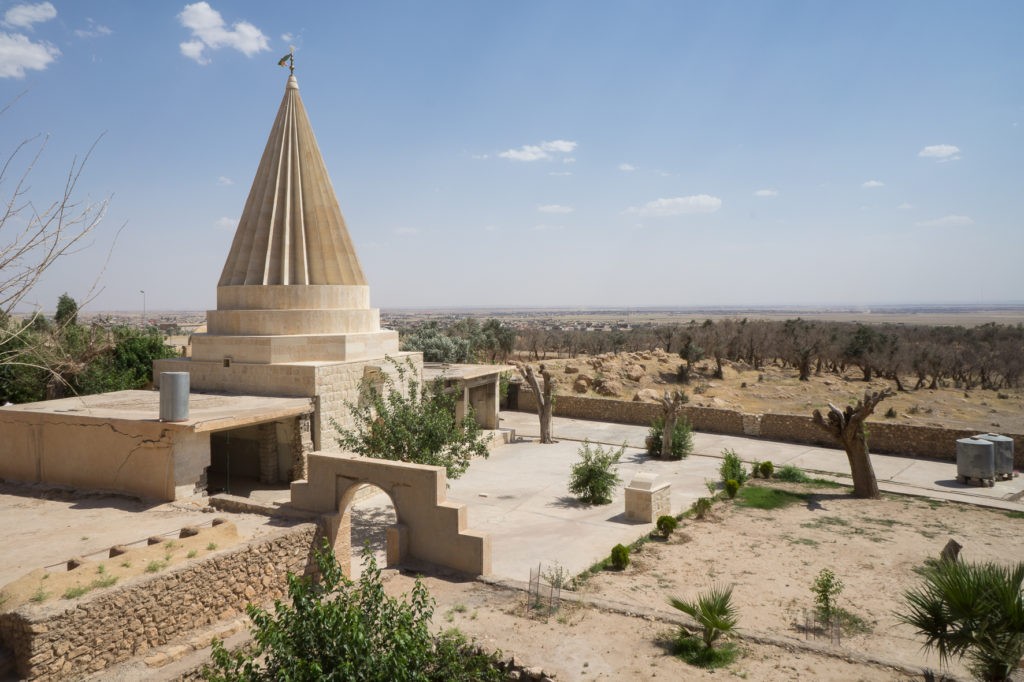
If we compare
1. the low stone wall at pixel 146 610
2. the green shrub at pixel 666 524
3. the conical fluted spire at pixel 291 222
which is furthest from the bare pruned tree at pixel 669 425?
the low stone wall at pixel 146 610

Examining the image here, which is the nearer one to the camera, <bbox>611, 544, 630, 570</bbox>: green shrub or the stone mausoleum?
<bbox>611, 544, 630, 570</bbox>: green shrub

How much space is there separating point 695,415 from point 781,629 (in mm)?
15613

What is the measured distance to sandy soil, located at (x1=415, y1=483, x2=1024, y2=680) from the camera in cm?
751

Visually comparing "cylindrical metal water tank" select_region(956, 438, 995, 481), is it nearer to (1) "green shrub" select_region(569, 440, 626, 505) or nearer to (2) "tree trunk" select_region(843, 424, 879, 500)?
(2) "tree trunk" select_region(843, 424, 879, 500)

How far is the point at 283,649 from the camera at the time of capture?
5402 millimetres

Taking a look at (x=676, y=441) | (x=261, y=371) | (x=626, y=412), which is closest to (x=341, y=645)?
(x=261, y=371)

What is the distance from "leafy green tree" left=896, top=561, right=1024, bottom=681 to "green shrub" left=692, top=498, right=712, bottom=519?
316 inches

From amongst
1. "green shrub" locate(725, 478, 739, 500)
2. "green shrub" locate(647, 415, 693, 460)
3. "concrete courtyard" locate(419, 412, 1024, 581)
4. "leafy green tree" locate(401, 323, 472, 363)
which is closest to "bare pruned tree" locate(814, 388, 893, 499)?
"concrete courtyard" locate(419, 412, 1024, 581)

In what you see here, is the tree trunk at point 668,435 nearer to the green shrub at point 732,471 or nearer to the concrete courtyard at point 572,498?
the concrete courtyard at point 572,498

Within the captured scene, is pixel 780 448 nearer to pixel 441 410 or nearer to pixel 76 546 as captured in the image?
pixel 441 410

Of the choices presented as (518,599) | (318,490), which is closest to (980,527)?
(518,599)

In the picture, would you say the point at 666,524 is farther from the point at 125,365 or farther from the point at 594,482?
the point at 125,365

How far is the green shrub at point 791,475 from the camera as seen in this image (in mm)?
17000

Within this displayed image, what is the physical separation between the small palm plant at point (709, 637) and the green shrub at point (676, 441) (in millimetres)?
11641
